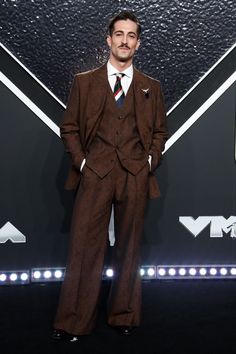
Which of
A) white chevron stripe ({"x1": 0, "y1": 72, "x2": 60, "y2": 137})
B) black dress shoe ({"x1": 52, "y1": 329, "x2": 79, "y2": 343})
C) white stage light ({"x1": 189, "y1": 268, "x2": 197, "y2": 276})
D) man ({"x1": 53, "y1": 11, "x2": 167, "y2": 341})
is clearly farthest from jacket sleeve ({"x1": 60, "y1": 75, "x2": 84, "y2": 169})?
white stage light ({"x1": 189, "y1": 268, "x2": 197, "y2": 276})

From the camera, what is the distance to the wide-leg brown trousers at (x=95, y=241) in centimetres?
257

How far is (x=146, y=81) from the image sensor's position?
8.67 ft

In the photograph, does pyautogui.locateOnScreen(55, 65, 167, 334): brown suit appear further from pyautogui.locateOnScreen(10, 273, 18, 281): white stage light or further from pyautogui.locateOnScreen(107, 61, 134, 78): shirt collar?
pyautogui.locateOnScreen(10, 273, 18, 281): white stage light

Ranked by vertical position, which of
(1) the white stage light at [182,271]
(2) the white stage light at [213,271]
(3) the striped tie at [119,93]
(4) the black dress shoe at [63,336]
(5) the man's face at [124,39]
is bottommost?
(4) the black dress shoe at [63,336]

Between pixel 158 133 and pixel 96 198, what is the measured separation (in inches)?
17.3

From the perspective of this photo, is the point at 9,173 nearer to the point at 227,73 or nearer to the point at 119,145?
the point at 119,145

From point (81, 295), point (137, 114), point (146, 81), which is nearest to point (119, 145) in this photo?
point (137, 114)

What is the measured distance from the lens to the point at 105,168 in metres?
2.54

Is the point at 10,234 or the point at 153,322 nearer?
the point at 153,322

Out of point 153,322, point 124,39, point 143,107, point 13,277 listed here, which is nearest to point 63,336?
point 153,322

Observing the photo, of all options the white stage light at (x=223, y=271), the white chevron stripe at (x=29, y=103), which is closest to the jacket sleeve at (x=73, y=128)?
the white chevron stripe at (x=29, y=103)

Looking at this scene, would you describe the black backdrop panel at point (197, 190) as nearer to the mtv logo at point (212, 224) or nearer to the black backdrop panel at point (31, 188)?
the mtv logo at point (212, 224)

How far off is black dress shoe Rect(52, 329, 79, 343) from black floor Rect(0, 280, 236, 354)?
0.11 ft

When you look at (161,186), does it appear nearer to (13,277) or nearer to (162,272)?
(162,272)
